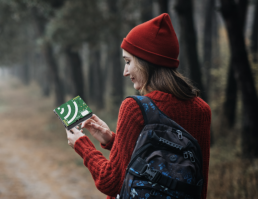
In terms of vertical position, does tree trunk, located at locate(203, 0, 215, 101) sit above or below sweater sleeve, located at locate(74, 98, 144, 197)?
above

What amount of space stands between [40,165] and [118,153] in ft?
24.8

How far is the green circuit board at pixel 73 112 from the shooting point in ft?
6.73

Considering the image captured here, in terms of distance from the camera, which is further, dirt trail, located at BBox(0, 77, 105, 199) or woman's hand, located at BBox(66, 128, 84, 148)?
dirt trail, located at BBox(0, 77, 105, 199)

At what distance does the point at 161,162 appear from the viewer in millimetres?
1507

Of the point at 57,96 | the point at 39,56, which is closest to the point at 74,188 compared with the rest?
the point at 57,96

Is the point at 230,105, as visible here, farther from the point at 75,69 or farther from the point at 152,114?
the point at 152,114

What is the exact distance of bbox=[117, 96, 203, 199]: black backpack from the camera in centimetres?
149

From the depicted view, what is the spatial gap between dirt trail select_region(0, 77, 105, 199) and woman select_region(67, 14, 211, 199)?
16.0ft

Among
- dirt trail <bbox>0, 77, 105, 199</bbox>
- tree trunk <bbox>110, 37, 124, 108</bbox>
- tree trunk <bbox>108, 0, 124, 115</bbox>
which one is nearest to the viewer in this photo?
dirt trail <bbox>0, 77, 105, 199</bbox>

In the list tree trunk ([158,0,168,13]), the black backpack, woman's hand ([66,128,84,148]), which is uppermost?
tree trunk ([158,0,168,13])

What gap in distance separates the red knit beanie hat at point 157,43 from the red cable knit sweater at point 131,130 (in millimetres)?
248

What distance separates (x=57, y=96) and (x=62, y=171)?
9381mm

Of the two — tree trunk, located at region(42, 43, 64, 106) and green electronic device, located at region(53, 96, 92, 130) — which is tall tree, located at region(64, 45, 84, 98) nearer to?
tree trunk, located at region(42, 43, 64, 106)

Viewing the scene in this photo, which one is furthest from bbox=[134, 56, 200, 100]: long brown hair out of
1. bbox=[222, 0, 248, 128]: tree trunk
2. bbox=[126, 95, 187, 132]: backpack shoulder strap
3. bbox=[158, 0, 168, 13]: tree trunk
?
bbox=[222, 0, 248, 128]: tree trunk
